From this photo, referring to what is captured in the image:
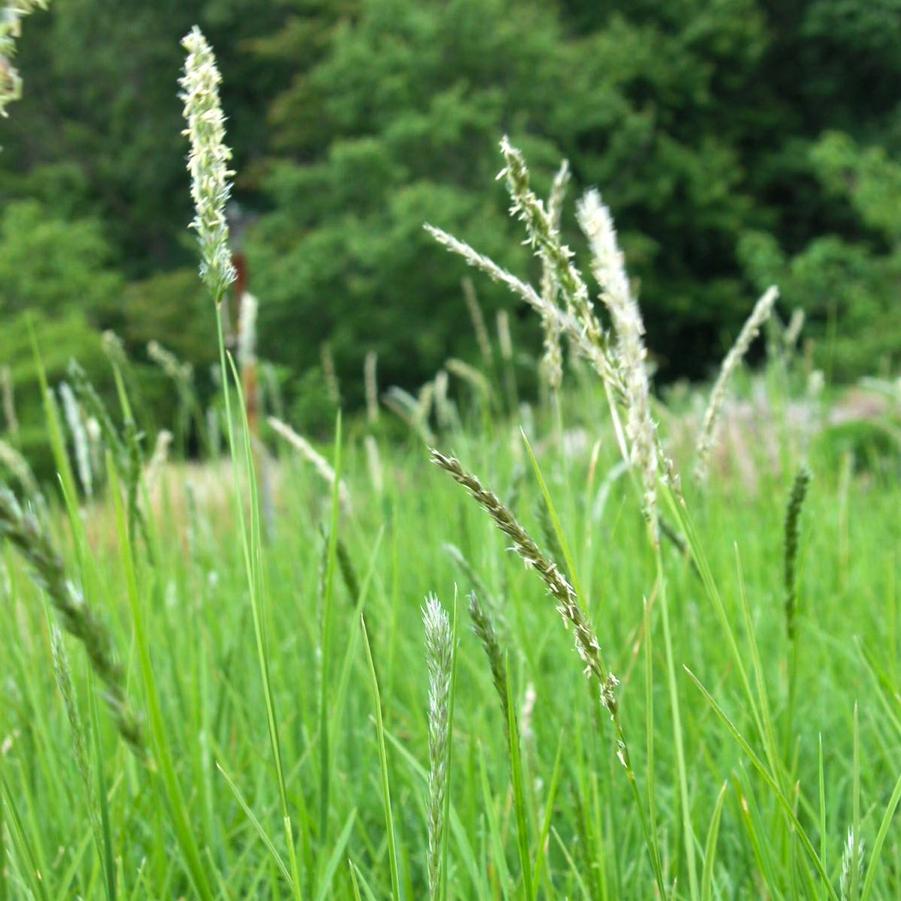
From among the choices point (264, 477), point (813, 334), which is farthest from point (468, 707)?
point (813, 334)

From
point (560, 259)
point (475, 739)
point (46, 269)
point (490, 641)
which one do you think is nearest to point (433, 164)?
point (46, 269)

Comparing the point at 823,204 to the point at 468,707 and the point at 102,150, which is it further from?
the point at 468,707

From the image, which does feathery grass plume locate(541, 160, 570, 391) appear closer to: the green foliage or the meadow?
the meadow

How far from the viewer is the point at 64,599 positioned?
447 mm

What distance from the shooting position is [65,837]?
1105 mm

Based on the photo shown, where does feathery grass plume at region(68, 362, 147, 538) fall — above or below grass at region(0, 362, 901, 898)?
above

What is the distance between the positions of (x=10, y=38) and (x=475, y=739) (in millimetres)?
790

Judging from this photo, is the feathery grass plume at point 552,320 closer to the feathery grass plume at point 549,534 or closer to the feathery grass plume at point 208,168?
the feathery grass plume at point 549,534

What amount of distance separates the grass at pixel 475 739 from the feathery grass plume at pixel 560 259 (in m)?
0.13

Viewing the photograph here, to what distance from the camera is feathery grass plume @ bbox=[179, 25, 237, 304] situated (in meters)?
0.59

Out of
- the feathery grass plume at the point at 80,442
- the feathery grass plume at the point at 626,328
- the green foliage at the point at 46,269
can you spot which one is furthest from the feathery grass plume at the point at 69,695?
the green foliage at the point at 46,269

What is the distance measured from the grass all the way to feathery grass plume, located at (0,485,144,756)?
0.11m

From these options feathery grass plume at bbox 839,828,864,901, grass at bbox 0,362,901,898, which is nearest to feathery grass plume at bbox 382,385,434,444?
grass at bbox 0,362,901,898

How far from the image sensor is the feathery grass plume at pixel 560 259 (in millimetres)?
625
